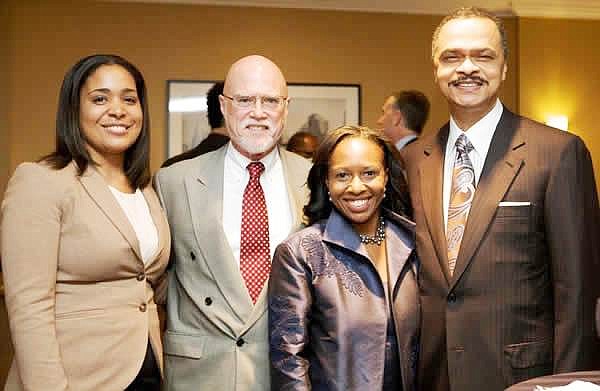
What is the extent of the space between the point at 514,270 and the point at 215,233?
91cm

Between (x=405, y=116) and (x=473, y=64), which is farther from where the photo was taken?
(x=405, y=116)

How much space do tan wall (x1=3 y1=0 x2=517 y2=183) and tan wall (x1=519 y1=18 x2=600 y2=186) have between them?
239 mm

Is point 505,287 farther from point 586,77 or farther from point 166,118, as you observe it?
point 586,77

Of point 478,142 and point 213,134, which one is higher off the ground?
point 213,134

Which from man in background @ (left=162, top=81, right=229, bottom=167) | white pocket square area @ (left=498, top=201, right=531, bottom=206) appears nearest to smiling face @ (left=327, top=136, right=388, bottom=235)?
white pocket square area @ (left=498, top=201, right=531, bottom=206)

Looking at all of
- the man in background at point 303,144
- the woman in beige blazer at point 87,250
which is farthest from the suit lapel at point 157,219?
the man in background at point 303,144

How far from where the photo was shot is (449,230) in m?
2.20

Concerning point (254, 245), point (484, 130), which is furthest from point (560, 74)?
point (254, 245)

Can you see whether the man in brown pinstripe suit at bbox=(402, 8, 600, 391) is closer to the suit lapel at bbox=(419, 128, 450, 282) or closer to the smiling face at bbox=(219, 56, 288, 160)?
the suit lapel at bbox=(419, 128, 450, 282)

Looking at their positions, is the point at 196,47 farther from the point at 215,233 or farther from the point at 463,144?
the point at 463,144

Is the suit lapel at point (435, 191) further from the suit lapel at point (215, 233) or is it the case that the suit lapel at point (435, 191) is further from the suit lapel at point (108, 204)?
the suit lapel at point (108, 204)

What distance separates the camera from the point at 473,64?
7.38 ft

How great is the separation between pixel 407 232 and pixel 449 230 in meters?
0.14

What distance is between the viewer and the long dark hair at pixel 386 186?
2.29m
